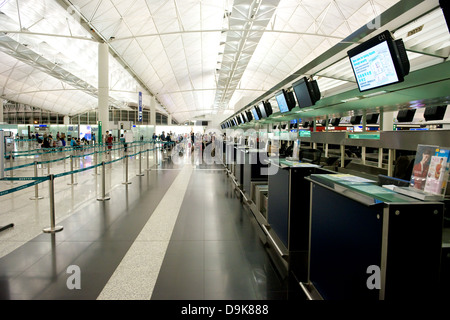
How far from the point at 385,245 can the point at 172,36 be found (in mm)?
23519

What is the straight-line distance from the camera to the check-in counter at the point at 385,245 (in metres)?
1.73

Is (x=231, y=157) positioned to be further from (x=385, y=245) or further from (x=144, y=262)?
(x=385, y=245)

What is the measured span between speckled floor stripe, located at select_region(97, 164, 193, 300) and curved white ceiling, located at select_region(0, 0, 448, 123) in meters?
4.99

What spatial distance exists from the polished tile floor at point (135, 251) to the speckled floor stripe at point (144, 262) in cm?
1

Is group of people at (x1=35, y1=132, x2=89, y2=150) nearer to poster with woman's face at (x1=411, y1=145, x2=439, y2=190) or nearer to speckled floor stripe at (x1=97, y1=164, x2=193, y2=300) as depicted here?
speckled floor stripe at (x1=97, y1=164, x2=193, y2=300)

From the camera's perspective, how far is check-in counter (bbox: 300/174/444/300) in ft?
5.67

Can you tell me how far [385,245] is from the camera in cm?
174

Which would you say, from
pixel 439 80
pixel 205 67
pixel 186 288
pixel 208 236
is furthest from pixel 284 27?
pixel 186 288

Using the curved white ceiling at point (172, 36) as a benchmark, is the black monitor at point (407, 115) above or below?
below

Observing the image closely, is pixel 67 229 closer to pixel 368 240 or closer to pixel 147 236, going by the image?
pixel 147 236

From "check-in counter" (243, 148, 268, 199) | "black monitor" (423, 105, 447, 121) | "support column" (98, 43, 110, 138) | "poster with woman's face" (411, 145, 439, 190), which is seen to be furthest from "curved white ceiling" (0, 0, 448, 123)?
"poster with woman's face" (411, 145, 439, 190)

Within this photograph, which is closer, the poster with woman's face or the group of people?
the poster with woman's face

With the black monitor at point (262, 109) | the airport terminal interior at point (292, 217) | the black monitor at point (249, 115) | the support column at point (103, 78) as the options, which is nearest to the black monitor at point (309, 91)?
the airport terminal interior at point (292, 217)

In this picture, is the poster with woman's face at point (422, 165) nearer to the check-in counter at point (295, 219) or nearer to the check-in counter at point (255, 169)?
the check-in counter at point (295, 219)
